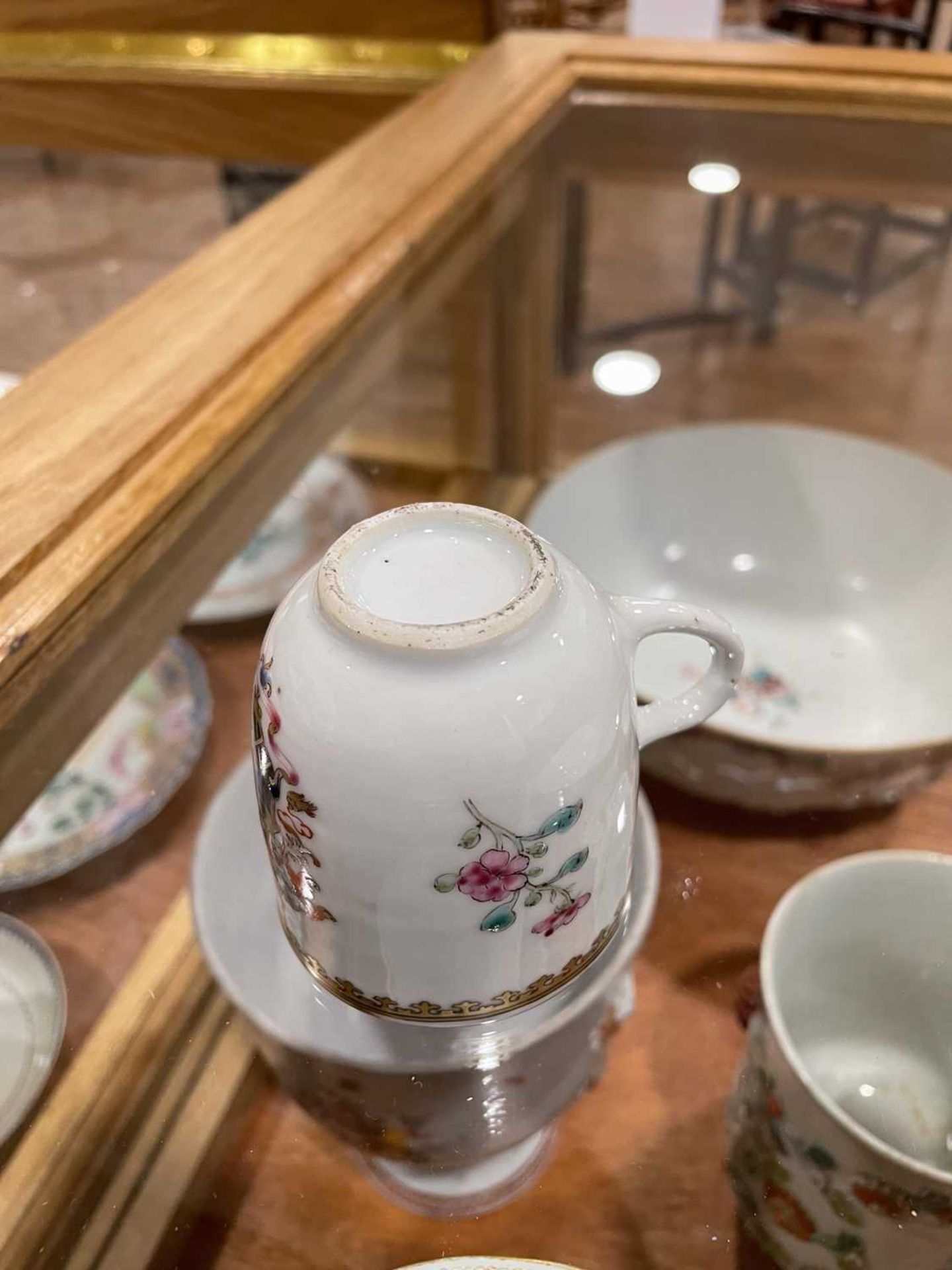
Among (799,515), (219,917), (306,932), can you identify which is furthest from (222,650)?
(799,515)

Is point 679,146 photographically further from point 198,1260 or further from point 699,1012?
point 198,1260

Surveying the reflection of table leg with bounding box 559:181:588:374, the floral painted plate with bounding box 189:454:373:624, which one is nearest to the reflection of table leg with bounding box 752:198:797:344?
the reflection of table leg with bounding box 559:181:588:374

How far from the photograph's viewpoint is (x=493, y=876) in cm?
26

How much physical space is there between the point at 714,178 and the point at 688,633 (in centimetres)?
55

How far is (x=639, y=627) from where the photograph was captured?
30cm

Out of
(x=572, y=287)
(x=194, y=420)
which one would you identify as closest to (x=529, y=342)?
(x=572, y=287)

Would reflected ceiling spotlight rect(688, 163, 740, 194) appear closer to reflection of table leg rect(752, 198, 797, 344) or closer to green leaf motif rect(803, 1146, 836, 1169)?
reflection of table leg rect(752, 198, 797, 344)

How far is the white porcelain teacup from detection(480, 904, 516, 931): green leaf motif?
12cm

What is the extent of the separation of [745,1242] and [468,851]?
209 mm

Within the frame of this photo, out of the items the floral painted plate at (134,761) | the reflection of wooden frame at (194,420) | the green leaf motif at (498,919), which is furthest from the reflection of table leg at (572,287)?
the green leaf motif at (498,919)

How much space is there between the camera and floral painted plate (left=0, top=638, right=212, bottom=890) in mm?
512

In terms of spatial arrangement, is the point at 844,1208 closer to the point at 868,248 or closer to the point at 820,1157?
the point at 820,1157

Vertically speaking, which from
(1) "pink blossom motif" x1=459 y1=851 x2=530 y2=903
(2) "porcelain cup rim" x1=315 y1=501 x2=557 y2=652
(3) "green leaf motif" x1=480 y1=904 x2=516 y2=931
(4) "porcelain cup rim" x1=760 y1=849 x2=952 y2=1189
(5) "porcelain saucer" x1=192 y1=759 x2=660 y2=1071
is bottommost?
(5) "porcelain saucer" x1=192 y1=759 x2=660 y2=1071

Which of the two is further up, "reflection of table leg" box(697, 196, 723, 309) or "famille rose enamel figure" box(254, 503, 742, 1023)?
"famille rose enamel figure" box(254, 503, 742, 1023)
